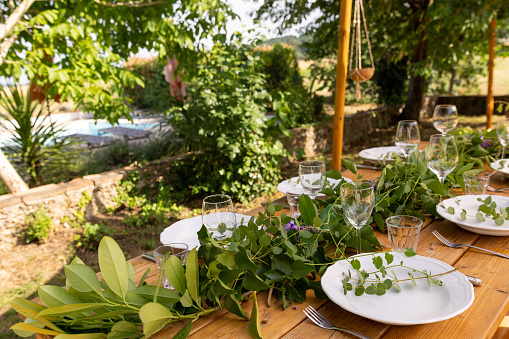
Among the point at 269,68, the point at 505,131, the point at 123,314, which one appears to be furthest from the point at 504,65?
the point at 123,314

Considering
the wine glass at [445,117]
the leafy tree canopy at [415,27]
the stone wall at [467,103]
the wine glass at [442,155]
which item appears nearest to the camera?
the wine glass at [442,155]

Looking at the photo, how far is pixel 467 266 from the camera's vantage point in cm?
110

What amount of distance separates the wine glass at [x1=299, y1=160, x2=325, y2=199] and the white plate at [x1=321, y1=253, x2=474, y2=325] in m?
0.40

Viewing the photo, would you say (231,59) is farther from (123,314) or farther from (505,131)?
(123,314)

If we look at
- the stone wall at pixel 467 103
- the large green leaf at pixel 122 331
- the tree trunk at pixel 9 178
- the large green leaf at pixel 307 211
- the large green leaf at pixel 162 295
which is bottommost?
the stone wall at pixel 467 103

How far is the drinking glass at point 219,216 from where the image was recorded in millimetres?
1088

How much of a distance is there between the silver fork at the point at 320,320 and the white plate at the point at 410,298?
0.04 metres

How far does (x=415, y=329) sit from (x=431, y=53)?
17.7 ft

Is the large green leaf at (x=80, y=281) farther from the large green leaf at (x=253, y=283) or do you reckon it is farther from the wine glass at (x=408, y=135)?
the wine glass at (x=408, y=135)

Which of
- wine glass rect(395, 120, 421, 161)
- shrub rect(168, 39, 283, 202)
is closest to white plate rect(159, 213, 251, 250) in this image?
wine glass rect(395, 120, 421, 161)

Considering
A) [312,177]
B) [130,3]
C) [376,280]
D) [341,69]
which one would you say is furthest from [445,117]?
[130,3]

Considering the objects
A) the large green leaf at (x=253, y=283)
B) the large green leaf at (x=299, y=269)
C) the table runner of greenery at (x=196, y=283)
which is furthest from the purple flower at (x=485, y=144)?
the large green leaf at (x=253, y=283)

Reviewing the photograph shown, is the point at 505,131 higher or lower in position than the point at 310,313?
higher

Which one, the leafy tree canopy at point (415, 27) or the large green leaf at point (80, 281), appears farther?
the leafy tree canopy at point (415, 27)
